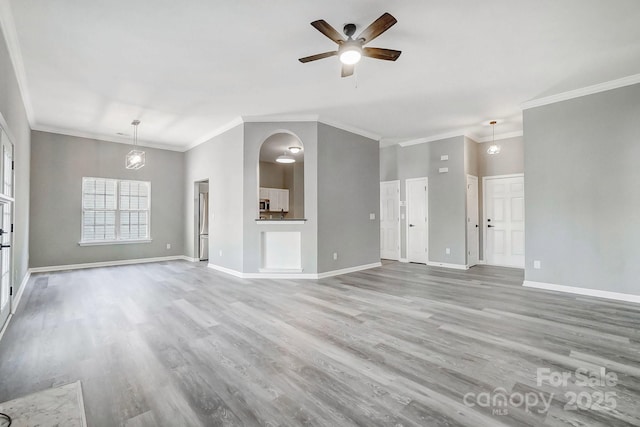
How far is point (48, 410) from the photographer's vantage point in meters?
1.08

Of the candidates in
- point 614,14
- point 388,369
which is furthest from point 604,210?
point 388,369

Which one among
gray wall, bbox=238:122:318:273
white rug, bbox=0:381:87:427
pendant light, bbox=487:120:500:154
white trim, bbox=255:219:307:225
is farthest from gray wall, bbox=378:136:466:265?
white rug, bbox=0:381:87:427

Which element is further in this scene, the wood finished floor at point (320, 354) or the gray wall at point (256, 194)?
the gray wall at point (256, 194)

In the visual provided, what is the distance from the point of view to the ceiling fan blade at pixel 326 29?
8.06 ft

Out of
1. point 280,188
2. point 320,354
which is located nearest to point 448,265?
point 320,354

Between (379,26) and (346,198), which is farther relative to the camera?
(346,198)

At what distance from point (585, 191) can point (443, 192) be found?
2.66 metres

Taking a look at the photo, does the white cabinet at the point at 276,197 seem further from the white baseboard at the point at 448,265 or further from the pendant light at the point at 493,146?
the pendant light at the point at 493,146

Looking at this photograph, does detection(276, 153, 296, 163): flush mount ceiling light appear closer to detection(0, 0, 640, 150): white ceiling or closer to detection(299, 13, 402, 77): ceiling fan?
detection(0, 0, 640, 150): white ceiling

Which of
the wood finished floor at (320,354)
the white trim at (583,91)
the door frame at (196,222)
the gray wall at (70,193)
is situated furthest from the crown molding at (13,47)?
the white trim at (583,91)

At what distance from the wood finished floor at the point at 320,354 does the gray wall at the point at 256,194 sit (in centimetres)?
109

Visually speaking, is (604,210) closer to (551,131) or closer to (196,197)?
(551,131)

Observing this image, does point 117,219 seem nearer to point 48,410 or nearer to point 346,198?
point 346,198

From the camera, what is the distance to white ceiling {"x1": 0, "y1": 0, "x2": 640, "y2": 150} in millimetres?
2646
